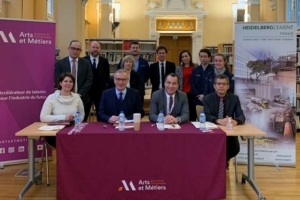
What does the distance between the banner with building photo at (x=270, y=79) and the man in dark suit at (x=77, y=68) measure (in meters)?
1.97

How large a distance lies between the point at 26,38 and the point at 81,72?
81 centimetres

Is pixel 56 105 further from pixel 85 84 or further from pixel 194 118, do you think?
pixel 194 118

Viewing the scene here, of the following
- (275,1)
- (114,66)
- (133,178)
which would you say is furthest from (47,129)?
(275,1)

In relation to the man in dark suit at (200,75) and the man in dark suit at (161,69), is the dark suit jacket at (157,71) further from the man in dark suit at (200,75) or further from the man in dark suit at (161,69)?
the man in dark suit at (200,75)

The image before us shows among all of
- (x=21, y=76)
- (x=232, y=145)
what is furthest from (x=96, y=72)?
(x=232, y=145)

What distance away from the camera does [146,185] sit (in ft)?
11.2

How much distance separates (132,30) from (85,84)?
11085mm

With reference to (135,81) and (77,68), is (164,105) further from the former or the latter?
(77,68)

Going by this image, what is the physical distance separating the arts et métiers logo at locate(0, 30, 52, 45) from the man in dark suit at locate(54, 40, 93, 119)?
0.33 metres

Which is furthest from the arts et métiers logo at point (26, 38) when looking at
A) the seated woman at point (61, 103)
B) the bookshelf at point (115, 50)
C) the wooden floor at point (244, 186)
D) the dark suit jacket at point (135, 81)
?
the bookshelf at point (115, 50)

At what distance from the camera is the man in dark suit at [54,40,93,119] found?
4.76 metres

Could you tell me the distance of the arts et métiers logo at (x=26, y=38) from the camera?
4.57m

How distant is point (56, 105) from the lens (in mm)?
4117

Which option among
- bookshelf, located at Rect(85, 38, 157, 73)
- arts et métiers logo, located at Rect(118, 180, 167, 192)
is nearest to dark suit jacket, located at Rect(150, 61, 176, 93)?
arts et métiers logo, located at Rect(118, 180, 167, 192)
